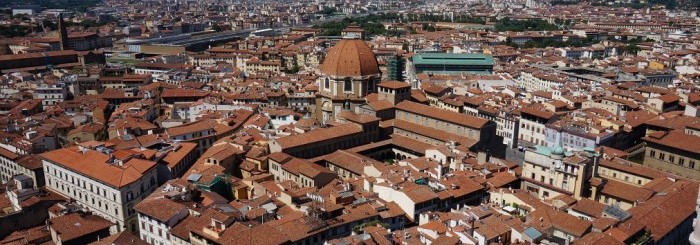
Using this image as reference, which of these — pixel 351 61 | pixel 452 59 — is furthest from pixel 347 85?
pixel 452 59

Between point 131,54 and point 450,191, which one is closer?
point 450,191

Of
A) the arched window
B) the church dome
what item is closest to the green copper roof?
the church dome

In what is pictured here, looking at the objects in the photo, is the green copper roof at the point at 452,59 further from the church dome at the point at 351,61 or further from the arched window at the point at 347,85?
the arched window at the point at 347,85

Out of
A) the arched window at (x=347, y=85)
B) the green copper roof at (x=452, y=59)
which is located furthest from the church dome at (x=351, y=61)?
the green copper roof at (x=452, y=59)

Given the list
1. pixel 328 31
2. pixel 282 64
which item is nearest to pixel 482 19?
pixel 328 31

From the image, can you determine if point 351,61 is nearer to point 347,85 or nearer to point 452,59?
point 347,85

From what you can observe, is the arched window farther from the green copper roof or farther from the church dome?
the green copper roof

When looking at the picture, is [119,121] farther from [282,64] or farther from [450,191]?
[282,64]
